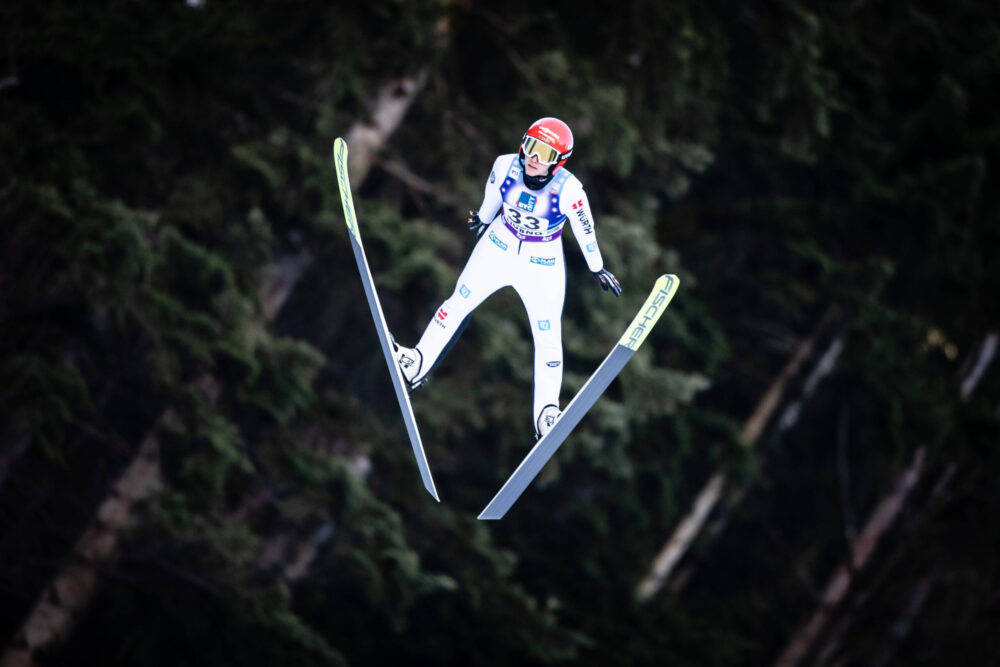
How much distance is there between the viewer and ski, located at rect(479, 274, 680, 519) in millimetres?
4746

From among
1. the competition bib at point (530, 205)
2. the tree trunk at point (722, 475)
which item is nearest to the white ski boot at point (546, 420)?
the competition bib at point (530, 205)

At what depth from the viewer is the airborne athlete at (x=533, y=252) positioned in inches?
170

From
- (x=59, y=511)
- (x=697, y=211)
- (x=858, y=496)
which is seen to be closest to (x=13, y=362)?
(x=59, y=511)

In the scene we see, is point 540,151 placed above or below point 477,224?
above

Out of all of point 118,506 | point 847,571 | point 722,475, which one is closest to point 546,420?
point 118,506

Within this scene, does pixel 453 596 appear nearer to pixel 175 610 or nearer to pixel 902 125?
pixel 175 610

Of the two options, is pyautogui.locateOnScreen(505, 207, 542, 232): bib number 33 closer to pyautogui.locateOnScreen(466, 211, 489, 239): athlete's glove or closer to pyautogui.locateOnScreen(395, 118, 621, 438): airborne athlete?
pyautogui.locateOnScreen(395, 118, 621, 438): airborne athlete

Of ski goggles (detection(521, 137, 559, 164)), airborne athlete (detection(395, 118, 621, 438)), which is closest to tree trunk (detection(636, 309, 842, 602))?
airborne athlete (detection(395, 118, 621, 438))

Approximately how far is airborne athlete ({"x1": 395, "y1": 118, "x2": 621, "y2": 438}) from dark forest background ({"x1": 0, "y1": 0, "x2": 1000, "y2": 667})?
4.09 meters

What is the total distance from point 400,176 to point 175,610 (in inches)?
175

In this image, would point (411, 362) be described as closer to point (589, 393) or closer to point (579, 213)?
point (589, 393)

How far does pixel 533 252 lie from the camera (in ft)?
15.0

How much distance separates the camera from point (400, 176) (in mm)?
9320

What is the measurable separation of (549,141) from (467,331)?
18.6 ft
